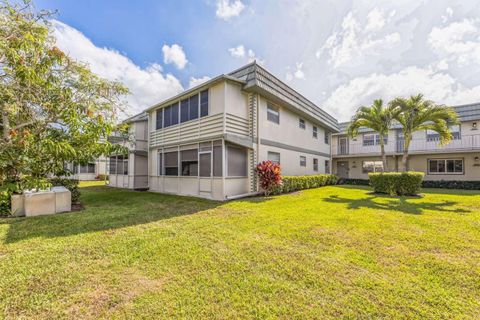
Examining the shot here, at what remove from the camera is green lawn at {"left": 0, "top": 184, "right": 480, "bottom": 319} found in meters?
2.48

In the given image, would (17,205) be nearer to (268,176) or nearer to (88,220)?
(88,220)

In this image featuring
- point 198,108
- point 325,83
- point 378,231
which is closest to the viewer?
point 378,231

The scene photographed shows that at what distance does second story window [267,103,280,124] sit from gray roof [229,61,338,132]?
2.39ft

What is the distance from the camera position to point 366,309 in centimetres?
244

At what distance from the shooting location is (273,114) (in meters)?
12.8

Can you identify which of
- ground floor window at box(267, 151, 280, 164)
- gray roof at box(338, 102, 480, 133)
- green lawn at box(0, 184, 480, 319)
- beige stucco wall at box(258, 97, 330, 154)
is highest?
gray roof at box(338, 102, 480, 133)

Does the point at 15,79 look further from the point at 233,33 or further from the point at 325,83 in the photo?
the point at 325,83

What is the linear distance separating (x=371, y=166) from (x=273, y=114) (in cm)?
1411

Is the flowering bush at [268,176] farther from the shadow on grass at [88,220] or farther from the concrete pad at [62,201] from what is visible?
the concrete pad at [62,201]

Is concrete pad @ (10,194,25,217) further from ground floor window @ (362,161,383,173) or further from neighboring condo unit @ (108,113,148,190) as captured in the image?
ground floor window @ (362,161,383,173)

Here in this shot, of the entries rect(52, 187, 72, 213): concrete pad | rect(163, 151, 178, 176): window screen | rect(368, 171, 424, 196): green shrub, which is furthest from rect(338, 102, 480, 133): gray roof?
rect(52, 187, 72, 213): concrete pad

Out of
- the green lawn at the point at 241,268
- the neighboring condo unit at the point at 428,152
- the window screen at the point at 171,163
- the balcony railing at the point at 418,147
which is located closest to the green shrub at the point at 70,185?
the green lawn at the point at 241,268

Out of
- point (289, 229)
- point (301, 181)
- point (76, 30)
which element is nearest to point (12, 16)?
point (76, 30)

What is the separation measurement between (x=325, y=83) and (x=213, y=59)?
8536 millimetres
